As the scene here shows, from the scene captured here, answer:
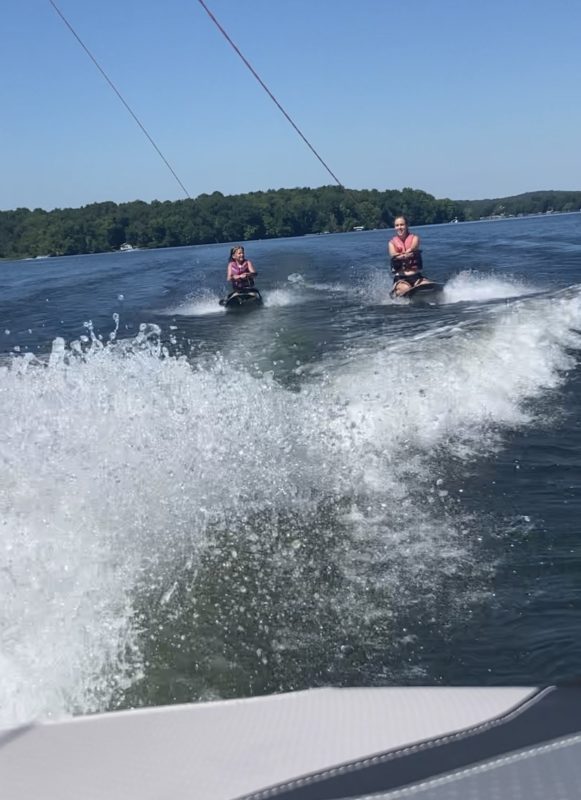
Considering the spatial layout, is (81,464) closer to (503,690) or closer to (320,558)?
(320,558)

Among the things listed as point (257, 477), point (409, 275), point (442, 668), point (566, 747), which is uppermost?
point (409, 275)

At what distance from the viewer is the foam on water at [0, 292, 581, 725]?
371 centimetres

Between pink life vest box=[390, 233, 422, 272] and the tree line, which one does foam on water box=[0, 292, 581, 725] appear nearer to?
pink life vest box=[390, 233, 422, 272]

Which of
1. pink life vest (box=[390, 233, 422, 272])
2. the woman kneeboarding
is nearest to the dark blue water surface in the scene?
the woman kneeboarding

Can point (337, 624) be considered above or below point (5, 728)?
below

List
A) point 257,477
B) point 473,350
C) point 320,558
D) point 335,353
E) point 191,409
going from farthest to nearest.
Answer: point 335,353, point 473,350, point 191,409, point 257,477, point 320,558

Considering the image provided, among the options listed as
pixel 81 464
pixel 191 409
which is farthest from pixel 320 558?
pixel 191 409

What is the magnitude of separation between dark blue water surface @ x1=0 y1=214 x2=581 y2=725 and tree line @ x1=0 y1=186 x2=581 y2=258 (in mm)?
56464

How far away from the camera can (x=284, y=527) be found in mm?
5000

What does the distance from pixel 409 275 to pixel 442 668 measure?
1310 cm

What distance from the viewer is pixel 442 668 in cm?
351

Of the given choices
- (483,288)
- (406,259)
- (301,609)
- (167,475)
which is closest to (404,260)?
(406,259)

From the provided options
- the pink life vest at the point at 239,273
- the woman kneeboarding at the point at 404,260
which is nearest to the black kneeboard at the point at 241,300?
the pink life vest at the point at 239,273

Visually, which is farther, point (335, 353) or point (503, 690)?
point (335, 353)
